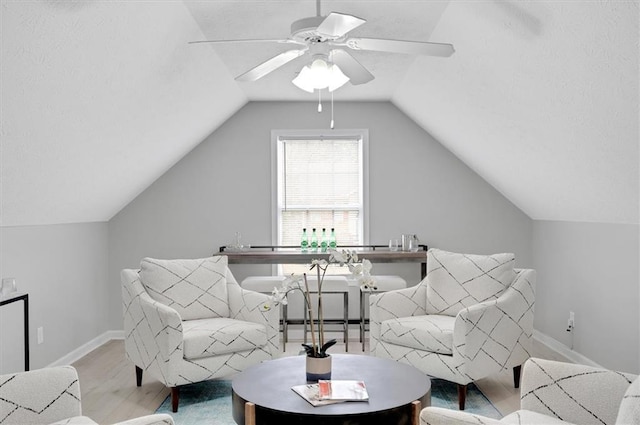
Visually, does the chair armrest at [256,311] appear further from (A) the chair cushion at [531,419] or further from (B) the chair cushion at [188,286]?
A: (A) the chair cushion at [531,419]

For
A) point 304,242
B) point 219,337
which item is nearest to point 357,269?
point 219,337

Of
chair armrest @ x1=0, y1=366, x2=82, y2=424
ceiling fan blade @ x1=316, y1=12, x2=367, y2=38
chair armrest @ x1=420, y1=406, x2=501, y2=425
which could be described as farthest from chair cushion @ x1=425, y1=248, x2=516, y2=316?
chair armrest @ x1=0, y1=366, x2=82, y2=424

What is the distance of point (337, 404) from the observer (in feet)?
8.12

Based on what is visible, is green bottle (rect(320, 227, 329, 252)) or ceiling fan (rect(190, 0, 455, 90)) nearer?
ceiling fan (rect(190, 0, 455, 90))

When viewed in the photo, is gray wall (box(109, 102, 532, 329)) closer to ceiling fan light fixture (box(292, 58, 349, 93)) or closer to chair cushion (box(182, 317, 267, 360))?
chair cushion (box(182, 317, 267, 360))

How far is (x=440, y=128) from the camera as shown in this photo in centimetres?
545

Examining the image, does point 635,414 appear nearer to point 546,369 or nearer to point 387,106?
point 546,369

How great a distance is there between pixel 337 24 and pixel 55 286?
11.1ft

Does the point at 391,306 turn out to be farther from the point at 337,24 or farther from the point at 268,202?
the point at 337,24

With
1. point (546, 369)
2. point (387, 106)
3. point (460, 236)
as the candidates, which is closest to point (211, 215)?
point (387, 106)

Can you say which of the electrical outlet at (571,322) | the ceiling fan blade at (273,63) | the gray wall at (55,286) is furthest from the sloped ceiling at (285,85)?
the electrical outlet at (571,322)

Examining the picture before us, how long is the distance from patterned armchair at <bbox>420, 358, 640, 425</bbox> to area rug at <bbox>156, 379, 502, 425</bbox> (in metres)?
1.19

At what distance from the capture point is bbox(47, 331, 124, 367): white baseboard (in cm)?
476

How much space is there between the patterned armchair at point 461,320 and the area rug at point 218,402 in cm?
16
